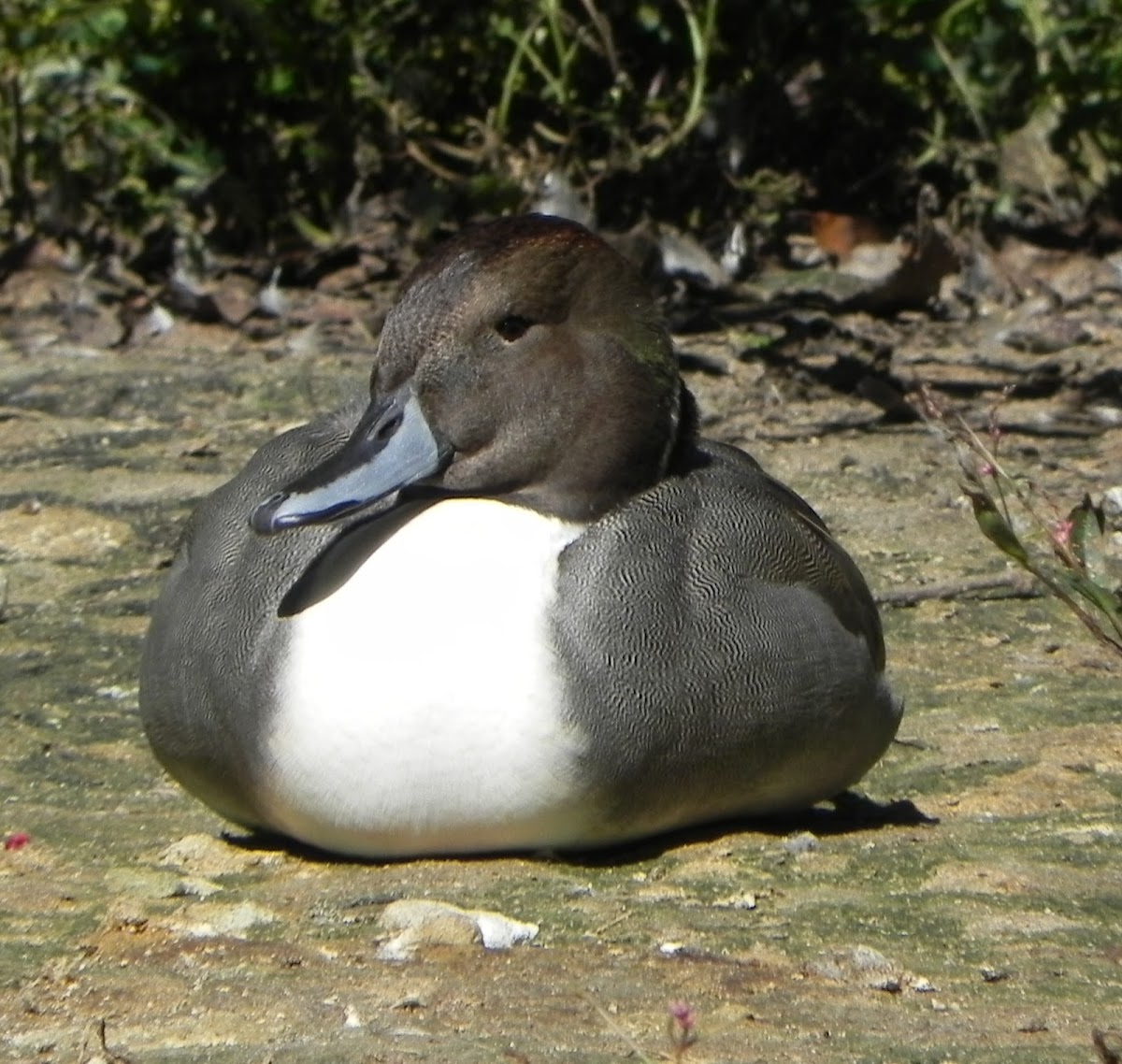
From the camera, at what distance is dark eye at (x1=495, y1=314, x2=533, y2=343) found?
3.31 metres

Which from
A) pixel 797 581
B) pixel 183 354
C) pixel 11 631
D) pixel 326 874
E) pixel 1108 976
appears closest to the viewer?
pixel 1108 976

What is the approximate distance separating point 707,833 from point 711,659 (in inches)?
12.9

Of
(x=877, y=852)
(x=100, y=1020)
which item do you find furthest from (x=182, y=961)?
(x=877, y=852)

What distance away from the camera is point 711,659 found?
321 centimetres

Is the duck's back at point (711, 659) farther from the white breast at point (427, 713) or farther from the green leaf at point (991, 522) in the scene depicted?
the green leaf at point (991, 522)

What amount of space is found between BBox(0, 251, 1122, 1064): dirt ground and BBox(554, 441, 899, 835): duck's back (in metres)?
0.12

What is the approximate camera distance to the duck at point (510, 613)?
10.0 ft

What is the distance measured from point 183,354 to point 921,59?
245cm

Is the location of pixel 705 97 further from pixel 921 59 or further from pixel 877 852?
pixel 877 852

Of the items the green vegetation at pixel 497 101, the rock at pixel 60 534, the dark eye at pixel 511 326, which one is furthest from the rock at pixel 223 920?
the green vegetation at pixel 497 101

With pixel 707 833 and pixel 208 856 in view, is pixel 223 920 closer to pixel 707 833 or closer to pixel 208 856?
pixel 208 856

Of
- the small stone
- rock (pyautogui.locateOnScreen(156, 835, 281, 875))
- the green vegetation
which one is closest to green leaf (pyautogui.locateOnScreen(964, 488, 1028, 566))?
the small stone

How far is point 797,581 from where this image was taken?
136 inches

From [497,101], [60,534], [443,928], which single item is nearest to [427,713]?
[443,928]
